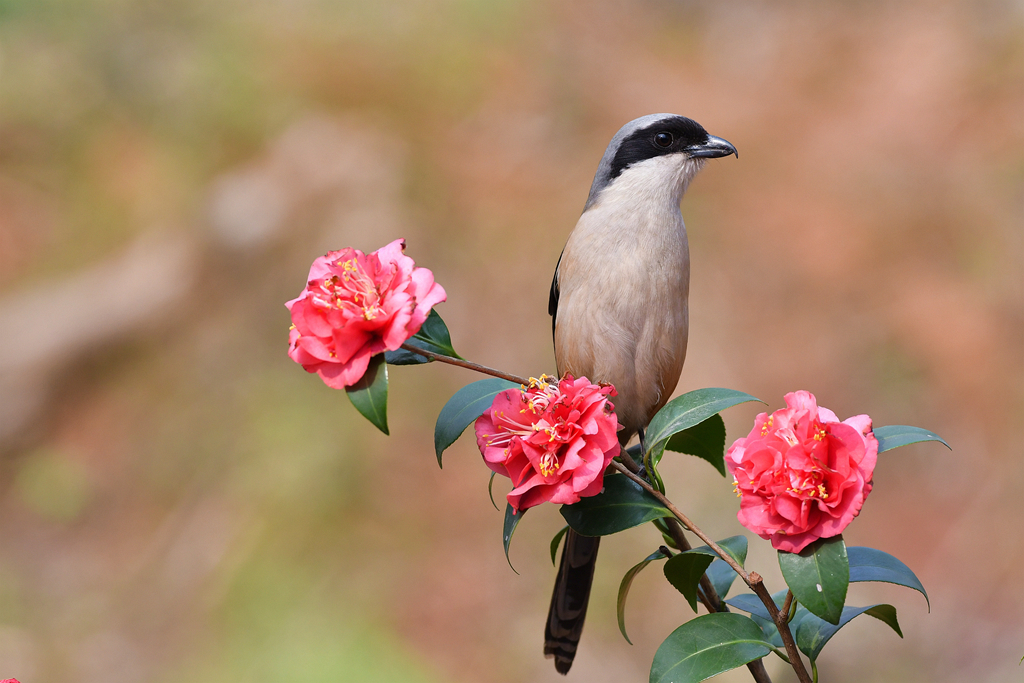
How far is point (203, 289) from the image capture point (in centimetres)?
699

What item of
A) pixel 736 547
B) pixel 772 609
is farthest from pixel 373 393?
pixel 736 547

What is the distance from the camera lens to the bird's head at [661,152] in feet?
8.63

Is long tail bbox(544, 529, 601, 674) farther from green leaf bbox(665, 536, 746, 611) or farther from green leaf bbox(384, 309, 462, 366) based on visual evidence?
green leaf bbox(384, 309, 462, 366)

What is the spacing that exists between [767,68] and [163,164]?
624 cm

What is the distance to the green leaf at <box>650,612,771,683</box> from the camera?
151cm

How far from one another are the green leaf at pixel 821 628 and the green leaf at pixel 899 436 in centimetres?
38

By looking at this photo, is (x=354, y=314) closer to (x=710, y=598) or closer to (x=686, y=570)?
(x=686, y=570)

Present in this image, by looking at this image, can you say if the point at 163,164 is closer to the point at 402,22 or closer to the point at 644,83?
the point at 402,22

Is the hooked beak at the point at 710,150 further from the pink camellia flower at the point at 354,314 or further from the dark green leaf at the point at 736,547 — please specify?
the pink camellia flower at the point at 354,314

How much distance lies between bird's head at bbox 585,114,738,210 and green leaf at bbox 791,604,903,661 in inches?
57.8

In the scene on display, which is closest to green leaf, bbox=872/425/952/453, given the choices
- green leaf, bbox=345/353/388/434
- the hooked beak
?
green leaf, bbox=345/353/388/434

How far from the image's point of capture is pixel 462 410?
179 centimetres

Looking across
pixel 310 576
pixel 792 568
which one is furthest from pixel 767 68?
pixel 792 568

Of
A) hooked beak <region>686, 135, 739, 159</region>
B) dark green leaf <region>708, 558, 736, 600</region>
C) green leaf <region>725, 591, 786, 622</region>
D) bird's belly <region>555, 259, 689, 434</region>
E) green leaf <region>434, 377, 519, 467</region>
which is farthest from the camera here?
hooked beak <region>686, 135, 739, 159</region>
